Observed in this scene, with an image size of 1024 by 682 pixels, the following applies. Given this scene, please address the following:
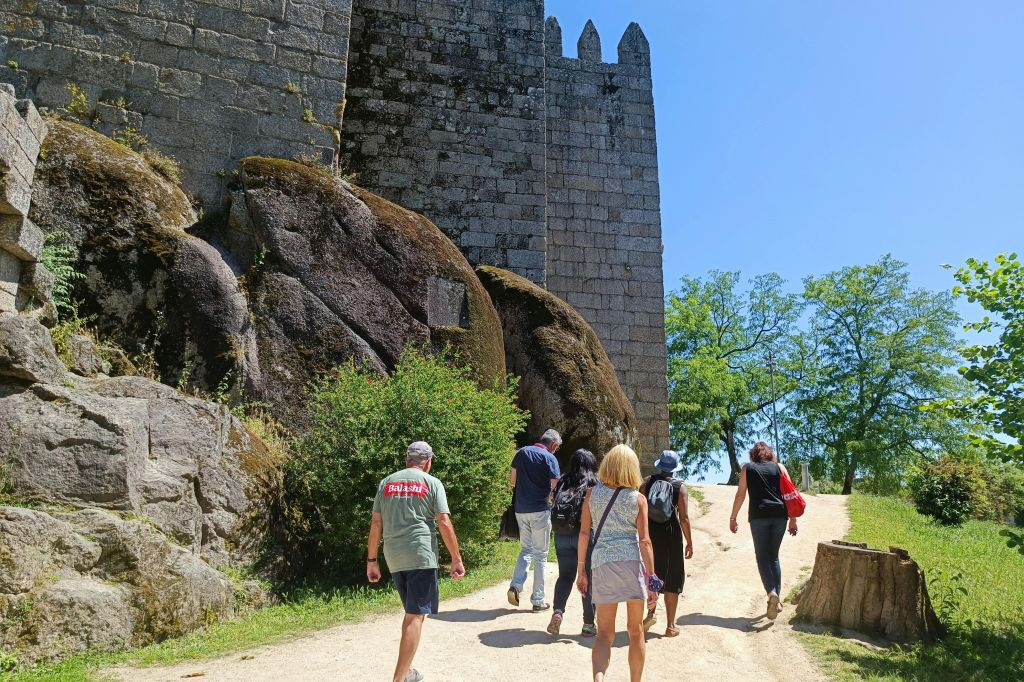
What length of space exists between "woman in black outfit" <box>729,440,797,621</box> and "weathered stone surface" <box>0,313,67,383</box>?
5559 mm

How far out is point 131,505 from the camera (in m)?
5.30

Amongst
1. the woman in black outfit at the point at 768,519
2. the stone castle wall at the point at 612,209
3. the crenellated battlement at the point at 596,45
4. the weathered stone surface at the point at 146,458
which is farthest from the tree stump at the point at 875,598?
the crenellated battlement at the point at 596,45

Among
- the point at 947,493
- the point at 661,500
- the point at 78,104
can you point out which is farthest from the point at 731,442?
the point at 78,104

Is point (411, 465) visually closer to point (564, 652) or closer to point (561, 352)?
point (564, 652)

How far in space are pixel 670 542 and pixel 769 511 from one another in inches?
39.2

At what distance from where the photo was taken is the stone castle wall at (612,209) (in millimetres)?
14438

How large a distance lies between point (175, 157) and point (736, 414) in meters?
21.4

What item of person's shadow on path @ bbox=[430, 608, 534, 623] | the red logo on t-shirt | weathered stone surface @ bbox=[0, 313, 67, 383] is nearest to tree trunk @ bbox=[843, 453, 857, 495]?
person's shadow on path @ bbox=[430, 608, 534, 623]

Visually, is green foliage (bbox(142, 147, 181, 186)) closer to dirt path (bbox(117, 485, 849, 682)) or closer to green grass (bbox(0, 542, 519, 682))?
green grass (bbox(0, 542, 519, 682))

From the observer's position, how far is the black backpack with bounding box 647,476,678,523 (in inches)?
225

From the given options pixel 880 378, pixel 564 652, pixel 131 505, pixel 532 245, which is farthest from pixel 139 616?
pixel 880 378

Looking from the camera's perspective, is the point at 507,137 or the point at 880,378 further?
the point at 880,378

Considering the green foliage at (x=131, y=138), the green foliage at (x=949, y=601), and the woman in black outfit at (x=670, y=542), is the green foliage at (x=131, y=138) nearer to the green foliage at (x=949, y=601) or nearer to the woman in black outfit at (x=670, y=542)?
the woman in black outfit at (x=670, y=542)

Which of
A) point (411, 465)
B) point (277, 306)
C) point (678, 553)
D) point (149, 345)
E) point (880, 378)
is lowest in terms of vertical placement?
point (678, 553)
